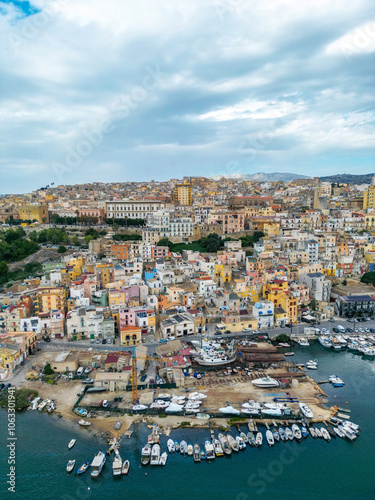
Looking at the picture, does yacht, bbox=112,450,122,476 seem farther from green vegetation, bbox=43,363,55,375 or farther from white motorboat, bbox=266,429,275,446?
green vegetation, bbox=43,363,55,375

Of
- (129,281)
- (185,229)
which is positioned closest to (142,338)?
(129,281)

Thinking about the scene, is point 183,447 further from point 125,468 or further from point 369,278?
point 369,278

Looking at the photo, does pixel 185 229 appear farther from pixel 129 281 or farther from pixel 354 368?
pixel 354 368

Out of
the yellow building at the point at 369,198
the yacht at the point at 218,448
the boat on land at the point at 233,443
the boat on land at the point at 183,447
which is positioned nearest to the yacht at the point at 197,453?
the boat on land at the point at 183,447

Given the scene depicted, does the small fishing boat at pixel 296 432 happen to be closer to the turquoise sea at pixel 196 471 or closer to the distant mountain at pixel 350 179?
the turquoise sea at pixel 196 471

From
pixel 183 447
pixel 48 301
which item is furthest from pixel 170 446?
pixel 48 301

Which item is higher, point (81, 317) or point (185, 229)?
point (185, 229)
